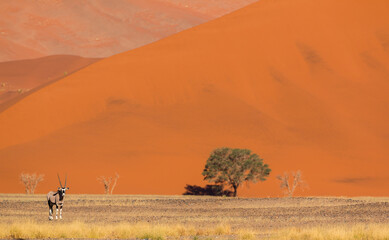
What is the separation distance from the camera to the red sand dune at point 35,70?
100444mm

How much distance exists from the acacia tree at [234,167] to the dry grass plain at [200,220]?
6.16 m

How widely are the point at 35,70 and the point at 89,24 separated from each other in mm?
37750

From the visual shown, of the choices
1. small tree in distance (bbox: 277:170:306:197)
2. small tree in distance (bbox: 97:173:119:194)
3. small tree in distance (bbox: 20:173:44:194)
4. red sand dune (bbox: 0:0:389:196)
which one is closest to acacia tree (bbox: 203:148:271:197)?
small tree in distance (bbox: 277:170:306:197)

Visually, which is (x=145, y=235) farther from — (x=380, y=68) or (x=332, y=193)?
(x=380, y=68)

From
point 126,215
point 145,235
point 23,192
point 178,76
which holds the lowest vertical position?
point 145,235

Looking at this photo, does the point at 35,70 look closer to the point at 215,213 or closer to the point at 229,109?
the point at 229,109

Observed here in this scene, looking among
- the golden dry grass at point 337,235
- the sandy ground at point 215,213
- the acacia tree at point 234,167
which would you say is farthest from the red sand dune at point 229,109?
the golden dry grass at point 337,235

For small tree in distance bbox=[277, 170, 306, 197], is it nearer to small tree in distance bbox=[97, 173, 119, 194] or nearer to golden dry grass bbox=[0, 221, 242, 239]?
small tree in distance bbox=[97, 173, 119, 194]

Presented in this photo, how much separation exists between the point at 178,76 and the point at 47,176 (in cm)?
1959

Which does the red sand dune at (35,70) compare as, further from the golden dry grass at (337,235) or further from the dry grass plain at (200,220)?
the golden dry grass at (337,235)

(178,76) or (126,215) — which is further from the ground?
(178,76)

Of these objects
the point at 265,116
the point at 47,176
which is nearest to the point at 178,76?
the point at 265,116

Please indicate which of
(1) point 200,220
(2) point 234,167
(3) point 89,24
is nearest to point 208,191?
(2) point 234,167

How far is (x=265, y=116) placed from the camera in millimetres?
53812
